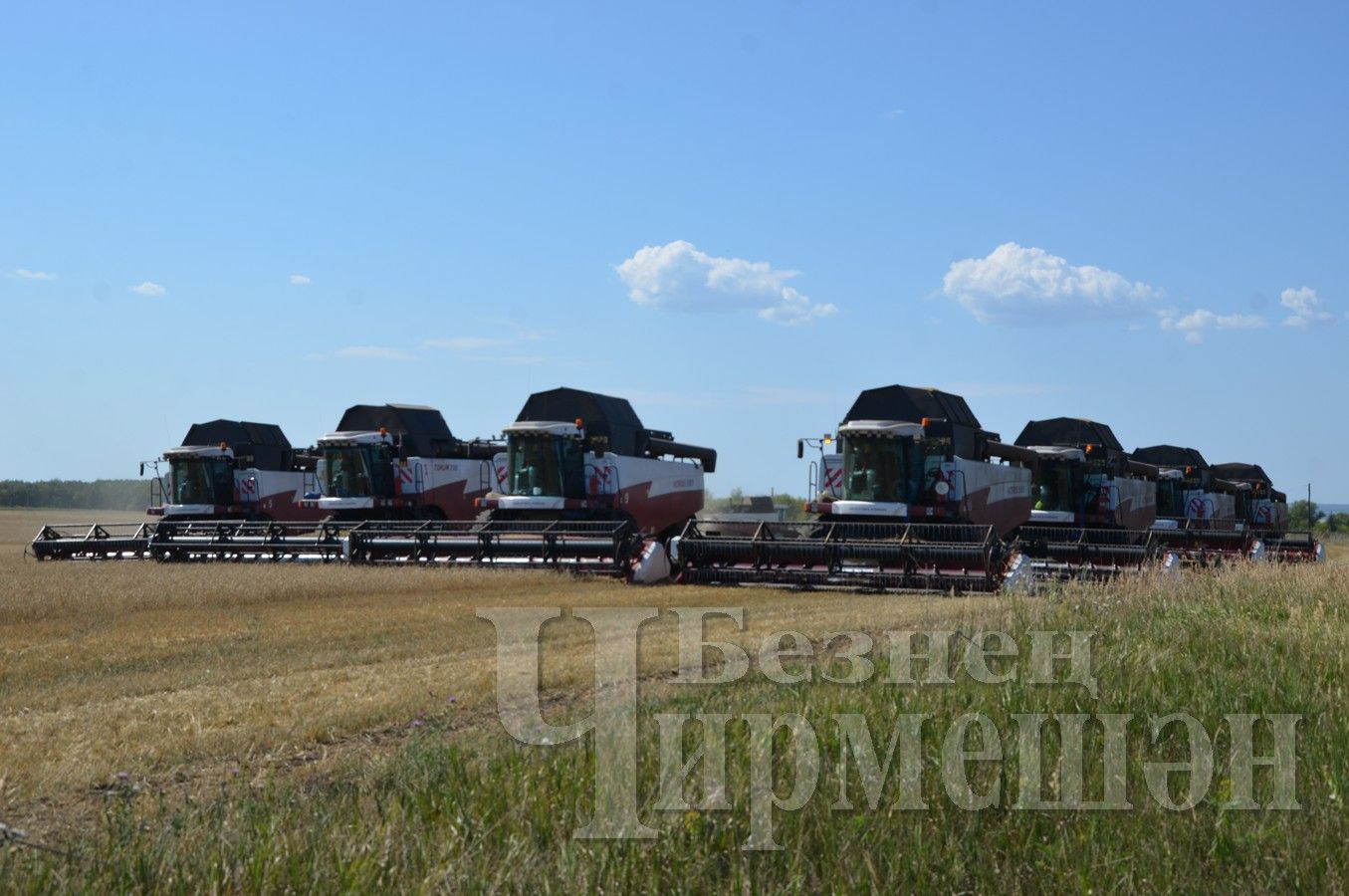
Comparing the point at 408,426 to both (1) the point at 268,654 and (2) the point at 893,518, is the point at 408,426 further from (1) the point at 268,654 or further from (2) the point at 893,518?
(1) the point at 268,654

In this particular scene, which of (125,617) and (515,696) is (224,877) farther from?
(125,617)

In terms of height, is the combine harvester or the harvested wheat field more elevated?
the combine harvester

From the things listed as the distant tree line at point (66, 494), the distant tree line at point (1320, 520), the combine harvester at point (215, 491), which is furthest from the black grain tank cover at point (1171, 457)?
the distant tree line at point (66, 494)

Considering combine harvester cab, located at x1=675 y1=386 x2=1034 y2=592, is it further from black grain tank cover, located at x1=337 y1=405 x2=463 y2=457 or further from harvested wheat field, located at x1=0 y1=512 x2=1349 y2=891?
black grain tank cover, located at x1=337 y1=405 x2=463 y2=457

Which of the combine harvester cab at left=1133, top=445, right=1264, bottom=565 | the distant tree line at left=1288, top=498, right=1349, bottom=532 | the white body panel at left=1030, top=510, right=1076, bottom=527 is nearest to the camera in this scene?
the white body panel at left=1030, top=510, right=1076, bottom=527

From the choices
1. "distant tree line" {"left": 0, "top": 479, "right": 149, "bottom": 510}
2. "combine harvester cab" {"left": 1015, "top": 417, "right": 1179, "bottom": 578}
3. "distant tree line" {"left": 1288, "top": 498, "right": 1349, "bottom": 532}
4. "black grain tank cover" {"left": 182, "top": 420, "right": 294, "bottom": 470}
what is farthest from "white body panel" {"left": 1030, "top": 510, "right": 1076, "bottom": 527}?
"distant tree line" {"left": 0, "top": 479, "right": 149, "bottom": 510}

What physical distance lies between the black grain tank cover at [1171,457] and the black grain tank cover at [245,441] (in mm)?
24341

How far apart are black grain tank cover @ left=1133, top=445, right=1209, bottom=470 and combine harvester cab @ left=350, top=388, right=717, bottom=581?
18.2 metres

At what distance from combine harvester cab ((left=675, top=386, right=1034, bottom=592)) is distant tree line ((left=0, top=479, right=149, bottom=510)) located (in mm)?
70092

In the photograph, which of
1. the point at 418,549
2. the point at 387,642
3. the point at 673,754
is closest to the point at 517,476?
the point at 418,549

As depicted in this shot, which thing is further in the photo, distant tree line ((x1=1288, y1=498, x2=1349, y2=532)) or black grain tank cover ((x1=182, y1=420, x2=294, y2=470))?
distant tree line ((x1=1288, y1=498, x2=1349, y2=532))

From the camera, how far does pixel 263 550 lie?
2414 centimetres

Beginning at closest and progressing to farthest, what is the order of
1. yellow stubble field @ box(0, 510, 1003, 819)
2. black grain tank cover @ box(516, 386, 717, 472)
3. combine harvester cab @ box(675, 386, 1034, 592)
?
yellow stubble field @ box(0, 510, 1003, 819) → combine harvester cab @ box(675, 386, 1034, 592) → black grain tank cover @ box(516, 386, 717, 472)

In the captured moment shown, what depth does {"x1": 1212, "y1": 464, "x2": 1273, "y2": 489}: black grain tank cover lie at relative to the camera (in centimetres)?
4419
